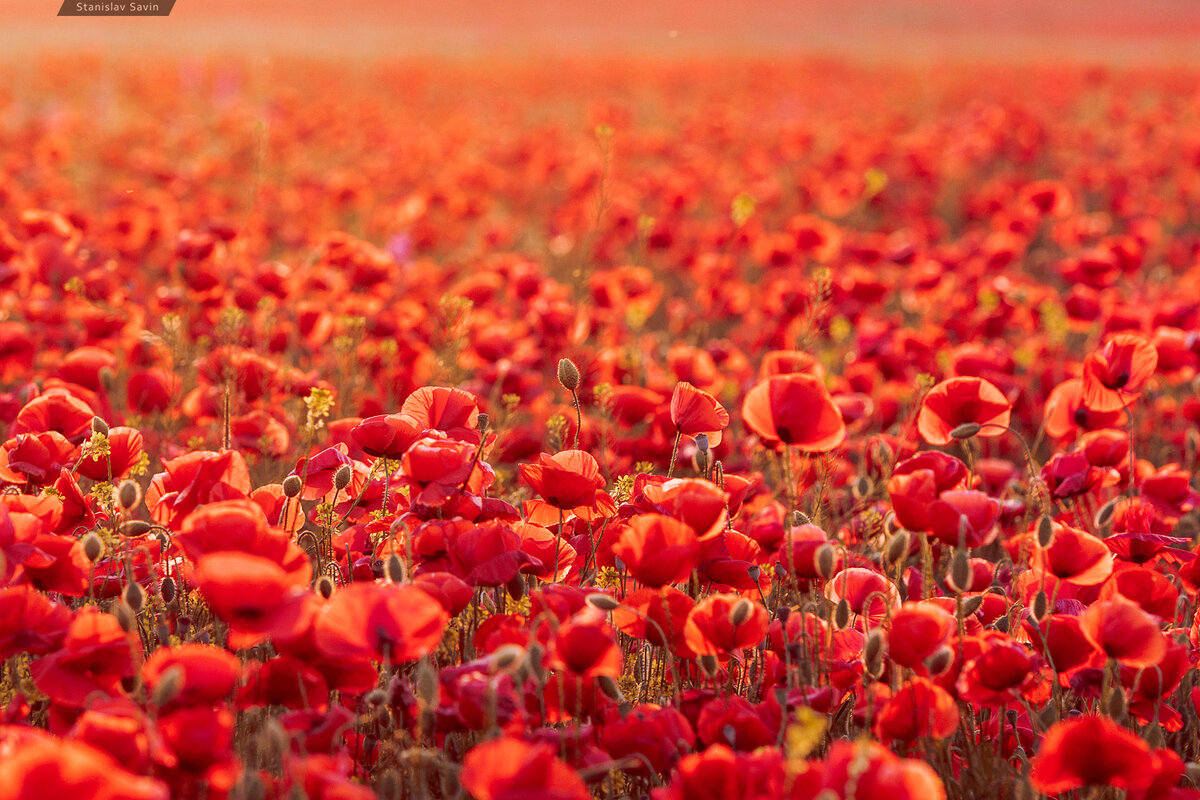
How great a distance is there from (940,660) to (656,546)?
0.39 m

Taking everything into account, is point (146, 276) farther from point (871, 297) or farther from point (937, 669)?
point (937, 669)

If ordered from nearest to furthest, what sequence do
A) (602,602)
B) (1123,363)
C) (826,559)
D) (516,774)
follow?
(516,774) < (602,602) < (826,559) < (1123,363)

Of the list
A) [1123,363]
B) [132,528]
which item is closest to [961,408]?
[1123,363]

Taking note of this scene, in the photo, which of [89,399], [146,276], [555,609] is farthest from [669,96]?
[555,609]

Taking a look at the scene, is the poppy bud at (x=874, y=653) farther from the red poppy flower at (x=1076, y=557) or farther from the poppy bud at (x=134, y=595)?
the poppy bud at (x=134, y=595)

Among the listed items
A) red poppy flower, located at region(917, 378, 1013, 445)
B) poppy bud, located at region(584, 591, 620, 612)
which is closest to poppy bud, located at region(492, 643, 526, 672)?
poppy bud, located at region(584, 591, 620, 612)

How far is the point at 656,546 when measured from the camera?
1500mm

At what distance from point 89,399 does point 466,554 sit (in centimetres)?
122

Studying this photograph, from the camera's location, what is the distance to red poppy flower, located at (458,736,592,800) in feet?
3.52

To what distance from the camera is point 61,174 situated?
666 cm

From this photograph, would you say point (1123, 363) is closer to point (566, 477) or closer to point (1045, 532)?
point (1045, 532)

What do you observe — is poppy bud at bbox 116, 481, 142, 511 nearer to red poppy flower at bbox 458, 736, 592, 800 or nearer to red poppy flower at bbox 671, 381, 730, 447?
red poppy flower at bbox 458, 736, 592, 800

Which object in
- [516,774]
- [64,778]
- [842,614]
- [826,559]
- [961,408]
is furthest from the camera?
[961,408]

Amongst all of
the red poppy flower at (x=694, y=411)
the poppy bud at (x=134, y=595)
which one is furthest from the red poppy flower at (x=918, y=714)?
the poppy bud at (x=134, y=595)
